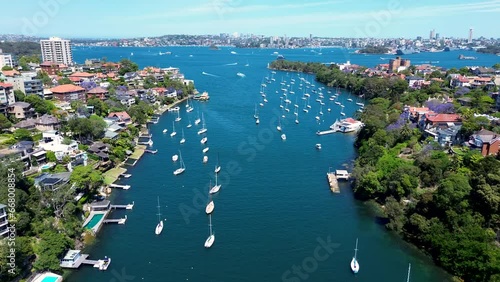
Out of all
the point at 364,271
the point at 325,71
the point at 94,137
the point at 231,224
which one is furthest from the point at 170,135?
the point at 325,71

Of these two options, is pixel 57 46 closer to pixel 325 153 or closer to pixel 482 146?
pixel 325 153

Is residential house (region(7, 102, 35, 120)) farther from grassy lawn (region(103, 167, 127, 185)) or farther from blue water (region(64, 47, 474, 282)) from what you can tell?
grassy lawn (region(103, 167, 127, 185))

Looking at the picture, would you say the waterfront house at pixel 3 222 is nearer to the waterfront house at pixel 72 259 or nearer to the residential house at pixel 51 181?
the waterfront house at pixel 72 259

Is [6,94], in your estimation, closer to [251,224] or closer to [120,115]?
[120,115]

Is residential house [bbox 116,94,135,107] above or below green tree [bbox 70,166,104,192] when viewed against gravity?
above

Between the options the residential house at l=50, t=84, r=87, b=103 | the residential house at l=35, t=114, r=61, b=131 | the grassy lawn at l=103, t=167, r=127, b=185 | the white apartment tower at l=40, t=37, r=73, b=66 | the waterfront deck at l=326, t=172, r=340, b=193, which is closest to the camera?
the waterfront deck at l=326, t=172, r=340, b=193

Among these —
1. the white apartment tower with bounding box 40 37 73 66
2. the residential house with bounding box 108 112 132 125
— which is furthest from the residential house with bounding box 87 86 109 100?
the white apartment tower with bounding box 40 37 73 66

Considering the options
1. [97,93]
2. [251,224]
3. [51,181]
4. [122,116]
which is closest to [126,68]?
[97,93]
